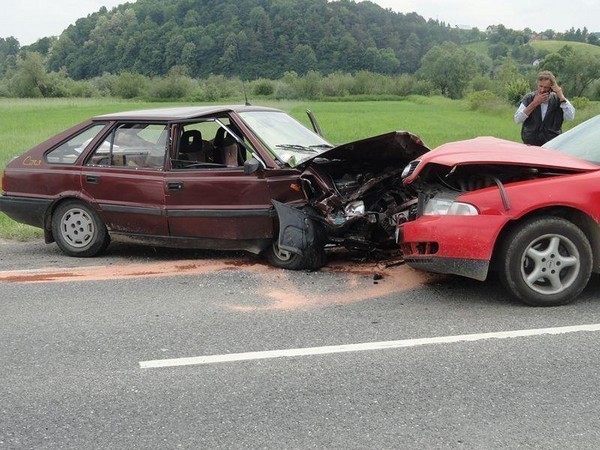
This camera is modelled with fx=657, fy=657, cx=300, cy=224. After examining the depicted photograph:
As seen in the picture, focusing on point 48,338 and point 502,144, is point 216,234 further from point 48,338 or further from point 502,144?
point 502,144

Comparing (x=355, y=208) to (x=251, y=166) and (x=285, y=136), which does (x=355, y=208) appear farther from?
(x=285, y=136)

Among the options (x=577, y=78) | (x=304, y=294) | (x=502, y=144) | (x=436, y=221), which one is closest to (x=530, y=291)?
(x=436, y=221)

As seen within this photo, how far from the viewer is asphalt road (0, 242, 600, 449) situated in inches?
126

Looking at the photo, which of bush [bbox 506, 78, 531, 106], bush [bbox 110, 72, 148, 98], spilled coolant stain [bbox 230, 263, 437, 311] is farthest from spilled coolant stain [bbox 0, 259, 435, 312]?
bush [bbox 110, 72, 148, 98]

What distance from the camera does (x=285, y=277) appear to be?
20.1 feet

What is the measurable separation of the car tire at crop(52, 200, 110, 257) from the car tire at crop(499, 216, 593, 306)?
4.27m

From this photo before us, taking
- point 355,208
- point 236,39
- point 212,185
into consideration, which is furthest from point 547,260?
point 236,39

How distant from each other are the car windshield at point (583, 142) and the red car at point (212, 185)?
4.28 feet

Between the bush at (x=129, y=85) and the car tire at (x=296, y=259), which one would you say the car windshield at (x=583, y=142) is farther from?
the bush at (x=129, y=85)

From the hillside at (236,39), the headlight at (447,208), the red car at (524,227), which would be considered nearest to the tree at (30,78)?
the hillside at (236,39)

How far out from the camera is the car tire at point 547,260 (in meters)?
4.86

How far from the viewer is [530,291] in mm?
4914

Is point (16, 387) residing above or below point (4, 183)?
below

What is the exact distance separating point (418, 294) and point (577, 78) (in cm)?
7527
